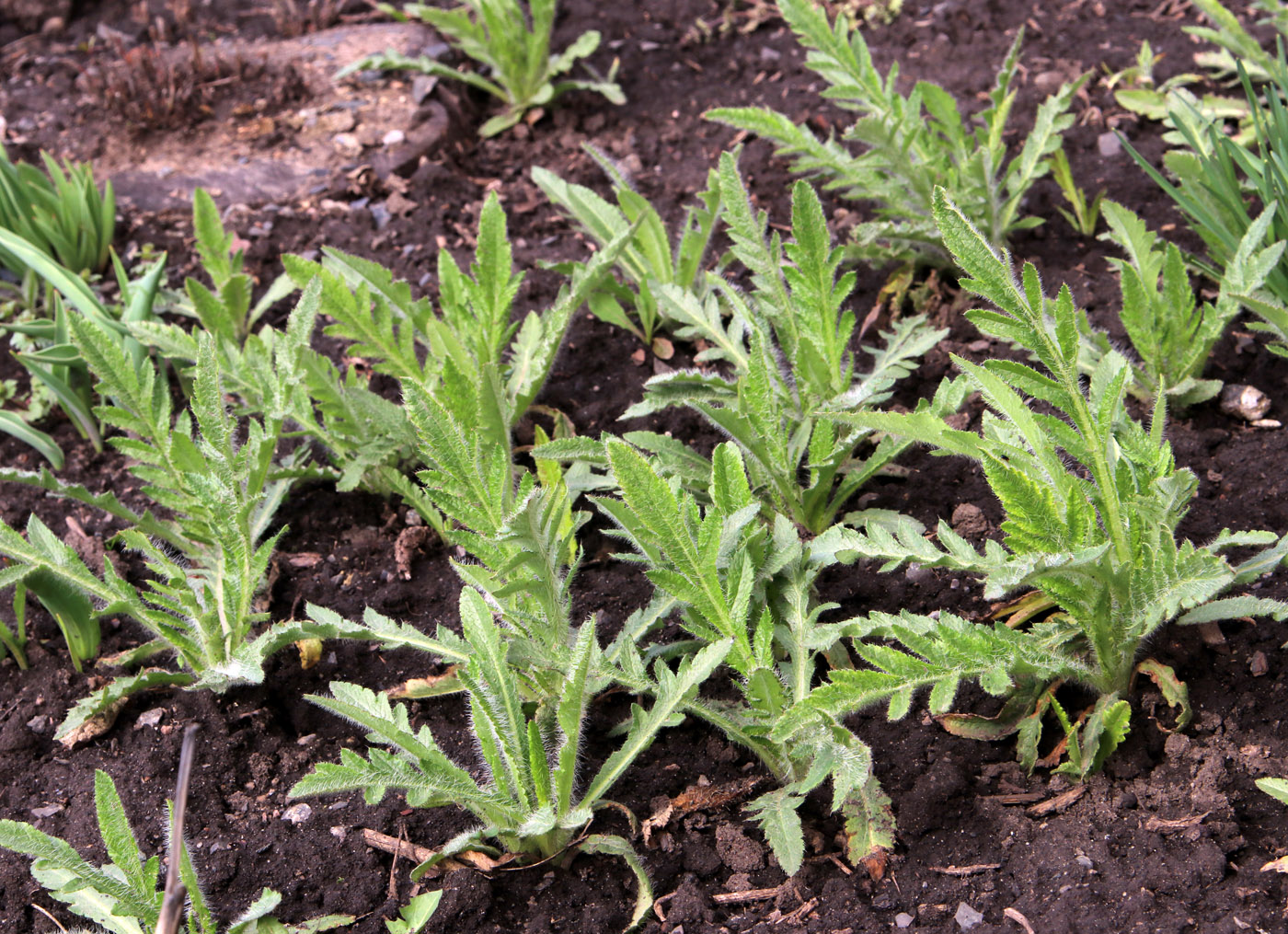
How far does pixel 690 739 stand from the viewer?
2160mm

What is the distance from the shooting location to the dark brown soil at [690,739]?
180cm

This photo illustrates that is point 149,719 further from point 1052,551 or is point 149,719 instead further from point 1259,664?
point 1259,664

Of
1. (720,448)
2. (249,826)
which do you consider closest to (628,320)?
(720,448)

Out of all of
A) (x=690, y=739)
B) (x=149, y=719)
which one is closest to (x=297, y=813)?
(x=149, y=719)

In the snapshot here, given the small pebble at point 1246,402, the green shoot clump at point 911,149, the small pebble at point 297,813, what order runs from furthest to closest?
1. the green shoot clump at point 911,149
2. the small pebble at point 1246,402
3. the small pebble at point 297,813

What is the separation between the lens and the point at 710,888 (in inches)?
75.0

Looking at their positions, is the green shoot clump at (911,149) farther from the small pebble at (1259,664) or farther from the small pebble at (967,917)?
the small pebble at (967,917)

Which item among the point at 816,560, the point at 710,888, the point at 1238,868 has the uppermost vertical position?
the point at 816,560

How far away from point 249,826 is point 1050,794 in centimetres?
147

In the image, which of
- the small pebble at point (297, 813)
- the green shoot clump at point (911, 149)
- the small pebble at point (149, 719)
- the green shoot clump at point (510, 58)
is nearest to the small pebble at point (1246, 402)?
the green shoot clump at point (911, 149)

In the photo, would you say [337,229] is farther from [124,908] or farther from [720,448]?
[124,908]

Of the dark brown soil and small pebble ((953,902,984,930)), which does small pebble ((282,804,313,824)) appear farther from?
small pebble ((953,902,984,930))

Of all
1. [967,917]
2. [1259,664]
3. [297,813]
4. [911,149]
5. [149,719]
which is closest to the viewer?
[967,917]

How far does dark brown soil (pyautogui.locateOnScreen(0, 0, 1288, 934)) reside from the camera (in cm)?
180
